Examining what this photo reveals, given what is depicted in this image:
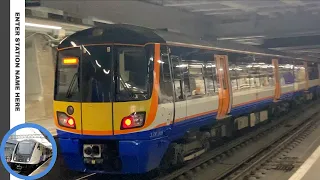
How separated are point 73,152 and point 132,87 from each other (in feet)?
4.74

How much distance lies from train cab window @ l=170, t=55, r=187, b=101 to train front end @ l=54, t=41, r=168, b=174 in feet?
1.98

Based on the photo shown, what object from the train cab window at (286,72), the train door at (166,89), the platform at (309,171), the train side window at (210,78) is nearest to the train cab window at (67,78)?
the train door at (166,89)

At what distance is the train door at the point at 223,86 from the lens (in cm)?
899

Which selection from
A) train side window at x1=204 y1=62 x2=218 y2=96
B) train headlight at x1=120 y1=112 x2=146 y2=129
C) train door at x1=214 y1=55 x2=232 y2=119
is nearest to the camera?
train headlight at x1=120 y1=112 x2=146 y2=129

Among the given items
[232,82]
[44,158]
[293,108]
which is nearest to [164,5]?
[232,82]

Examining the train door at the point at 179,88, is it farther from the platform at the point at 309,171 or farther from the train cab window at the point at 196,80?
the platform at the point at 309,171

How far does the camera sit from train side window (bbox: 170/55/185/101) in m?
7.05

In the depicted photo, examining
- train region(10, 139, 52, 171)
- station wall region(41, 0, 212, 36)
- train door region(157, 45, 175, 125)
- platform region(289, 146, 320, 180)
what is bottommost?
platform region(289, 146, 320, 180)

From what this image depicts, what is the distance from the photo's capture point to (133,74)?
6.43 meters

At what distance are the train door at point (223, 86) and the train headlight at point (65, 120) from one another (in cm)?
356

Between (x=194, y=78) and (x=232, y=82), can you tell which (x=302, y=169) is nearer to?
(x=194, y=78)

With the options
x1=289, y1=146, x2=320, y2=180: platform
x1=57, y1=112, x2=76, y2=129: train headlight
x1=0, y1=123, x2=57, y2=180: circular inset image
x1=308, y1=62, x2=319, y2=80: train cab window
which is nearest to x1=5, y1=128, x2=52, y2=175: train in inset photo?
x1=0, y1=123, x2=57, y2=180: circular inset image

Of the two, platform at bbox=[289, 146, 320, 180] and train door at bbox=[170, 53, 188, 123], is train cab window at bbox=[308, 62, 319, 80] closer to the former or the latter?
platform at bbox=[289, 146, 320, 180]

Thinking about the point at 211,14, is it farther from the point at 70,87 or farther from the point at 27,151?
the point at 27,151
